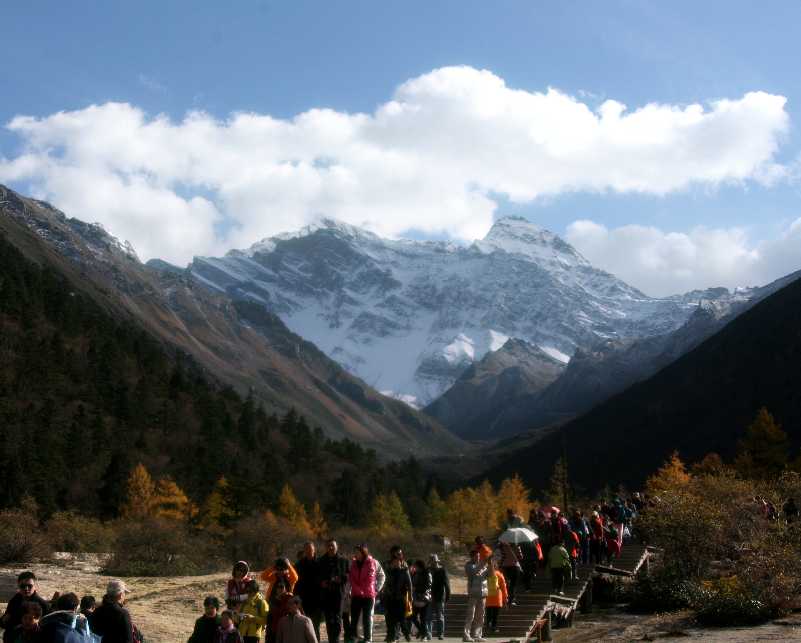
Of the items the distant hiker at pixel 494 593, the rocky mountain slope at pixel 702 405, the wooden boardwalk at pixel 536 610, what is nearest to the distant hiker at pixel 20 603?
the distant hiker at pixel 494 593

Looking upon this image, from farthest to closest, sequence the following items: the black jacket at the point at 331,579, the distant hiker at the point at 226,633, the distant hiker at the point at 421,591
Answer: the distant hiker at the point at 421,591 < the black jacket at the point at 331,579 < the distant hiker at the point at 226,633

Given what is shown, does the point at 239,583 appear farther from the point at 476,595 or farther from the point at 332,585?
the point at 476,595

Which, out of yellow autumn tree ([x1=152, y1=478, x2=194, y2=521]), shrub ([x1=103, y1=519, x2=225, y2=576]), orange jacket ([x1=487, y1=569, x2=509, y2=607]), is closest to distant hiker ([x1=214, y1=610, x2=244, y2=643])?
orange jacket ([x1=487, y1=569, x2=509, y2=607])

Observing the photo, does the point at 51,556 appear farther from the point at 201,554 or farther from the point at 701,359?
the point at 701,359

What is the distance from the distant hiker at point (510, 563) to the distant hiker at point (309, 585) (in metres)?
8.46

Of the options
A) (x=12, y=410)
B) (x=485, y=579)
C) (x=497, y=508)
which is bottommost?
(x=497, y=508)

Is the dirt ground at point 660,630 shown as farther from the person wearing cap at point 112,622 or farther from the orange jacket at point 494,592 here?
the person wearing cap at point 112,622

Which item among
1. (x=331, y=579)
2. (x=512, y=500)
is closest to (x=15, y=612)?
(x=331, y=579)

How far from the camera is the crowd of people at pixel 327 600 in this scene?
12.6m

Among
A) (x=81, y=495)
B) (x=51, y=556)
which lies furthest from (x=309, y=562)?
(x=81, y=495)

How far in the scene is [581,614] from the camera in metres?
31.8

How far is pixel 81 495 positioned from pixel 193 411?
3334 cm

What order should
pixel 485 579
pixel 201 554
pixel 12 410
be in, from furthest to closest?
pixel 12 410
pixel 201 554
pixel 485 579

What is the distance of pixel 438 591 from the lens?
2184 centimetres
